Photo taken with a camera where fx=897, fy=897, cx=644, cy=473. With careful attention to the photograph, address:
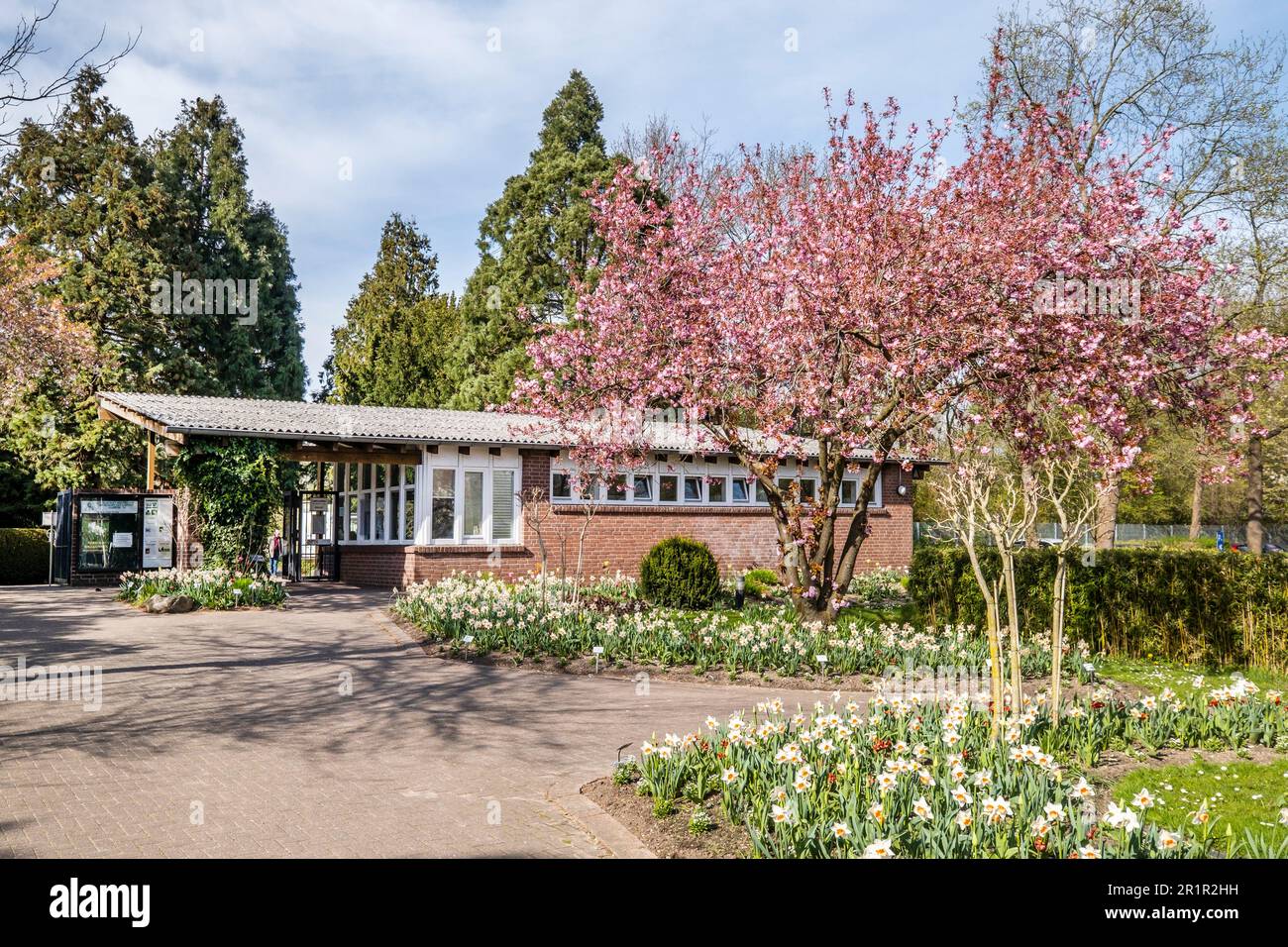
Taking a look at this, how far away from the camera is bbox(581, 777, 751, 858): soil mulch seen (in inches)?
181

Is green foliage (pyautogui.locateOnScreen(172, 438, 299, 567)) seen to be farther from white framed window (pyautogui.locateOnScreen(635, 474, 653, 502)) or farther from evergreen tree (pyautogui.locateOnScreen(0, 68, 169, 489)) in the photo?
evergreen tree (pyautogui.locateOnScreen(0, 68, 169, 489))

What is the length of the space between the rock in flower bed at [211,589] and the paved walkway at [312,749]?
316cm

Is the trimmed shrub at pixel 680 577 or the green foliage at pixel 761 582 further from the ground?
the trimmed shrub at pixel 680 577

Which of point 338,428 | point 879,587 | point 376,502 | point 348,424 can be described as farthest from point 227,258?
point 879,587

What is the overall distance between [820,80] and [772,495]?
608 cm

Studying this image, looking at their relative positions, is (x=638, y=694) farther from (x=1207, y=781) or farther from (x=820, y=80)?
(x=820, y=80)

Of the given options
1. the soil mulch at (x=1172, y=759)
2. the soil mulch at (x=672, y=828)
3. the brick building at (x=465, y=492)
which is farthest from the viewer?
the brick building at (x=465, y=492)

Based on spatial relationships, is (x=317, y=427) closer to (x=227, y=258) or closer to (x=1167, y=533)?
(x=227, y=258)

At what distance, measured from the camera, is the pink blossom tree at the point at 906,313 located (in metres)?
11.3

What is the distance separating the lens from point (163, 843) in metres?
4.66

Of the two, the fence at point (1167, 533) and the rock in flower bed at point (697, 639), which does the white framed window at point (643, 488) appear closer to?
the rock in flower bed at point (697, 639)

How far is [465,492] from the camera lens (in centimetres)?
2009

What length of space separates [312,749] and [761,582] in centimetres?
1372

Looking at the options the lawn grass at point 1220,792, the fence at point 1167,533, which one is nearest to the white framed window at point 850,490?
the lawn grass at point 1220,792
